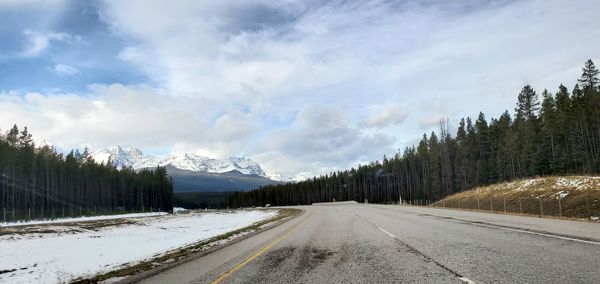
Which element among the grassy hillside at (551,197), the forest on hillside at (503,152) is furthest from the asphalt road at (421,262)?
the forest on hillside at (503,152)

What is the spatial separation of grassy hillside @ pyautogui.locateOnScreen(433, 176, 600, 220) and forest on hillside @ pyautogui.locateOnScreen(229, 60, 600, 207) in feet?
76.5

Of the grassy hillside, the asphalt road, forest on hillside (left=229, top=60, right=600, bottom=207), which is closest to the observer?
the asphalt road

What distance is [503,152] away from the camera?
3221 inches

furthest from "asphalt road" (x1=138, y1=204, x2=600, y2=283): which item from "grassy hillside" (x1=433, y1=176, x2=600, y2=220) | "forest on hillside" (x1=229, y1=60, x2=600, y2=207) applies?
"forest on hillside" (x1=229, y1=60, x2=600, y2=207)

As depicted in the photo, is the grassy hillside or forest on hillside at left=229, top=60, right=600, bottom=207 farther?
forest on hillside at left=229, top=60, right=600, bottom=207

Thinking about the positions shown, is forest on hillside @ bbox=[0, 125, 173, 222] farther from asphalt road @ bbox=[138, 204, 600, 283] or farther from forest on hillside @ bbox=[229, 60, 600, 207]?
forest on hillside @ bbox=[229, 60, 600, 207]

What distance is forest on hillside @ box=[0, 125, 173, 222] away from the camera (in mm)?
74938

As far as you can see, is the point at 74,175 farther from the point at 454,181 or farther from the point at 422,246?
the point at 422,246

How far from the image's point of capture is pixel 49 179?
88.9 m

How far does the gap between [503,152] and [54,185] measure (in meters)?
92.9

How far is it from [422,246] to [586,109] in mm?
66407

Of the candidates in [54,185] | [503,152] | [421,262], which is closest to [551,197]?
[421,262]

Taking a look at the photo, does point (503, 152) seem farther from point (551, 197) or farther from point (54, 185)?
point (54, 185)

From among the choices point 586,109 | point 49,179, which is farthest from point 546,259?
point 49,179
